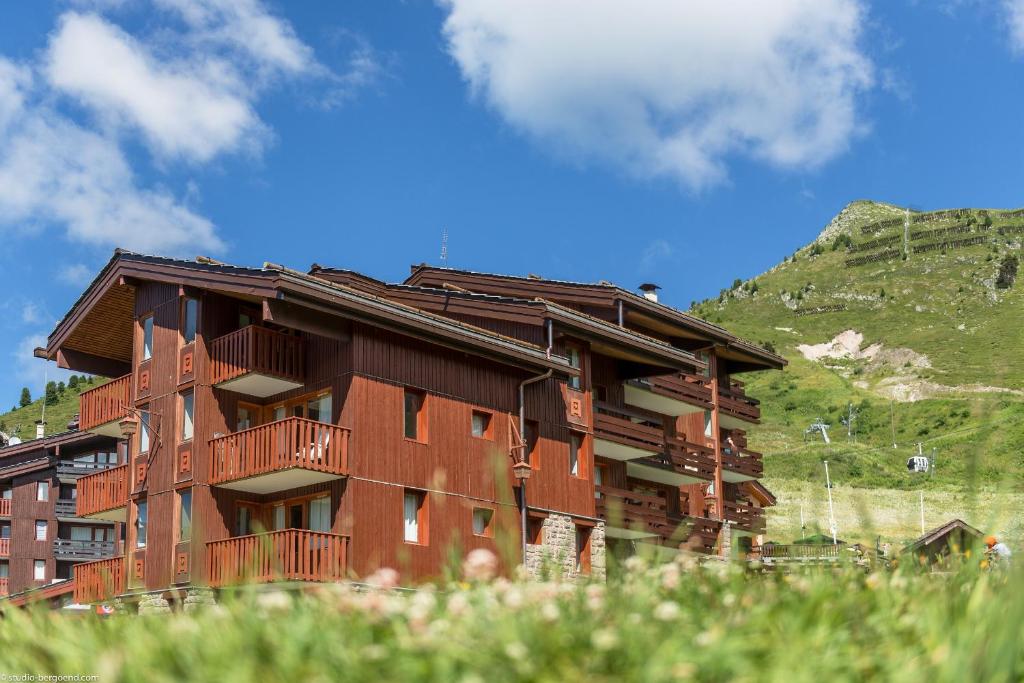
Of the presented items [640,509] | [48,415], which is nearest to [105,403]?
[640,509]

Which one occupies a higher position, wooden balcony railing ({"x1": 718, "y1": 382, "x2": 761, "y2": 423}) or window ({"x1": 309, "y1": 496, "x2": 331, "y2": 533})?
wooden balcony railing ({"x1": 718, "y1": 382, "x2": 761, "y2": 423})

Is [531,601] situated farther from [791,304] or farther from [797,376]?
[791,304]

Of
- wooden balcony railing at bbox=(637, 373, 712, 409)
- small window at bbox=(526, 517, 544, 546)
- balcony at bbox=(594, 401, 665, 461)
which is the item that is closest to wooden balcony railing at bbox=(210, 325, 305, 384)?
small window at bbox=(526, 517, 544, 546)

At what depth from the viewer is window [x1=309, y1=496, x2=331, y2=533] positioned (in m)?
26.1

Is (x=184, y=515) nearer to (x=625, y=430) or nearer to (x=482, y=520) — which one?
(x=482, y=520)

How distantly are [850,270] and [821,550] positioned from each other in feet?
483

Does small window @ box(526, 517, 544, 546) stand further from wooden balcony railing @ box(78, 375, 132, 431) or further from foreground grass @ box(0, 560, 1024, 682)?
foreground grass @ box(0, 560, 1024, 682)

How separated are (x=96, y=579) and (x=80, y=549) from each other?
90.5 ft

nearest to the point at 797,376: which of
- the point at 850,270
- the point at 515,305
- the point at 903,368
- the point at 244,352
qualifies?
the point at 903,368

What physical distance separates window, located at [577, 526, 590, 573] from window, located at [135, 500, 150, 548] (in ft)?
34.8

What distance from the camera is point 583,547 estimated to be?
3173 centimetres

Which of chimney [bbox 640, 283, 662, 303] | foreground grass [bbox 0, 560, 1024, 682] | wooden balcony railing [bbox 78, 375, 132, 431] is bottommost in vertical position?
foreground grass [bbox 0, 560, 1024, 682]

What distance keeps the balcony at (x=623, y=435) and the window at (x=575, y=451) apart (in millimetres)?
769

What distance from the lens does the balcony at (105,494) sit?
29.1 meters
